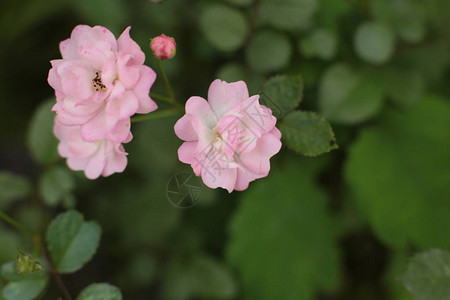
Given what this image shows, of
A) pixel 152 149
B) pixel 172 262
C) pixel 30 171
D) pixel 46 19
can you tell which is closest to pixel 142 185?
pixel 152 149

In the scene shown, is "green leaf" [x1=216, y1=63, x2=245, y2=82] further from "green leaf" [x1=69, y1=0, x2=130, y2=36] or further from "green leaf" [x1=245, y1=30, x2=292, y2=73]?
"green leaf" [x1=69, y1=0, x2=130, y2=36]

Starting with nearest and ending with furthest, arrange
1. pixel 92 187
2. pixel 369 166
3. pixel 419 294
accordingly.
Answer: pixel 419 294
pixel 369 166
pixel 92 187

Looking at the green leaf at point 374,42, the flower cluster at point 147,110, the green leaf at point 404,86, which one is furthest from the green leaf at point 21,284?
the green leaf at point 404,86

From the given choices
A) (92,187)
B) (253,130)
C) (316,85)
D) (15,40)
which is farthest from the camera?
(15,40)

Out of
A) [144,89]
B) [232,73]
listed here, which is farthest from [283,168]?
[144,89]

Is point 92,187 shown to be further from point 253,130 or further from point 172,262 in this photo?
point 253,130

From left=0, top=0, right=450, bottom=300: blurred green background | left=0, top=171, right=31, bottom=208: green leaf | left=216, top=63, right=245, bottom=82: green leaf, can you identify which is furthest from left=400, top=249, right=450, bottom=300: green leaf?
left=0, top=171, right=31, bottom=208: green leaf

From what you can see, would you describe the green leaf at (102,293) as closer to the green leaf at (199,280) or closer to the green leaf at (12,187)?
the green leaf at (12,187)
